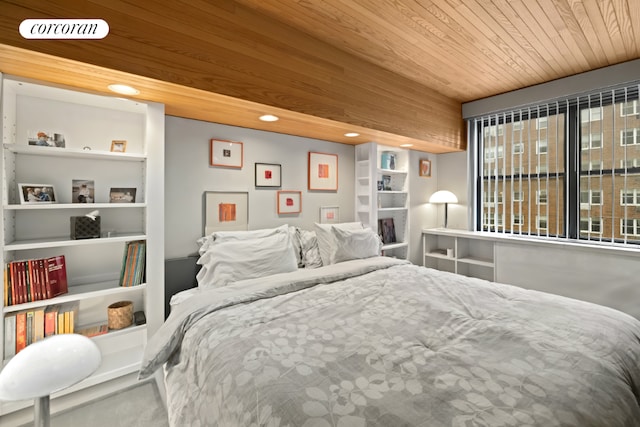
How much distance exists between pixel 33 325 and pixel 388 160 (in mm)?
3591

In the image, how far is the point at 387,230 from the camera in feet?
12.5

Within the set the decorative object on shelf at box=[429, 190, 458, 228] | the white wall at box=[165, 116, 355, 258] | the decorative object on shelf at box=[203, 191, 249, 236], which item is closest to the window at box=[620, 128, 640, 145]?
the decorative object on shelf at box=[429, 190, 458, 228]

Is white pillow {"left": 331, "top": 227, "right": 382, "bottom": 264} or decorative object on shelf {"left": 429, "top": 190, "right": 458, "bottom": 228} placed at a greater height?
decorative object on shelf {"left": 429, "top": 190, "right": 458, "bottom": 228}

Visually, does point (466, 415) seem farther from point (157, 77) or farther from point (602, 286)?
point (602, 286)

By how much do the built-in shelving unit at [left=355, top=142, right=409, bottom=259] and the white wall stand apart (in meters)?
0.31

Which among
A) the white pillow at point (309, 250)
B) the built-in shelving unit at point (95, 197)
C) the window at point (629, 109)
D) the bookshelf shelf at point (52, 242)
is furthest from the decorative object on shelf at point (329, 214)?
the window at point (629, 109)

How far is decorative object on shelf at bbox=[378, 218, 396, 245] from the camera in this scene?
3744 mm

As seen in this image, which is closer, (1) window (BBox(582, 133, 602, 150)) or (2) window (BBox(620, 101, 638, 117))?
(2) window (BBox(620, 101, 638, 117))

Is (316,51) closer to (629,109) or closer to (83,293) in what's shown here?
(83,293)

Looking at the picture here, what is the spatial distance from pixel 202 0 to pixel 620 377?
8.72ft

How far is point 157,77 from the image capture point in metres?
1.59

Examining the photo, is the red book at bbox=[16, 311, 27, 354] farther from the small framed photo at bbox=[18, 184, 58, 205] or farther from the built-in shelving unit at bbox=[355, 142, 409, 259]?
the built-in shelving unit at bbox=[355, 142, 409, 259]

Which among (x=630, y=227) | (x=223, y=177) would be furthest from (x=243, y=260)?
(x=630, y=227)

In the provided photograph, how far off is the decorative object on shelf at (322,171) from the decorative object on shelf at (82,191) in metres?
1.92
